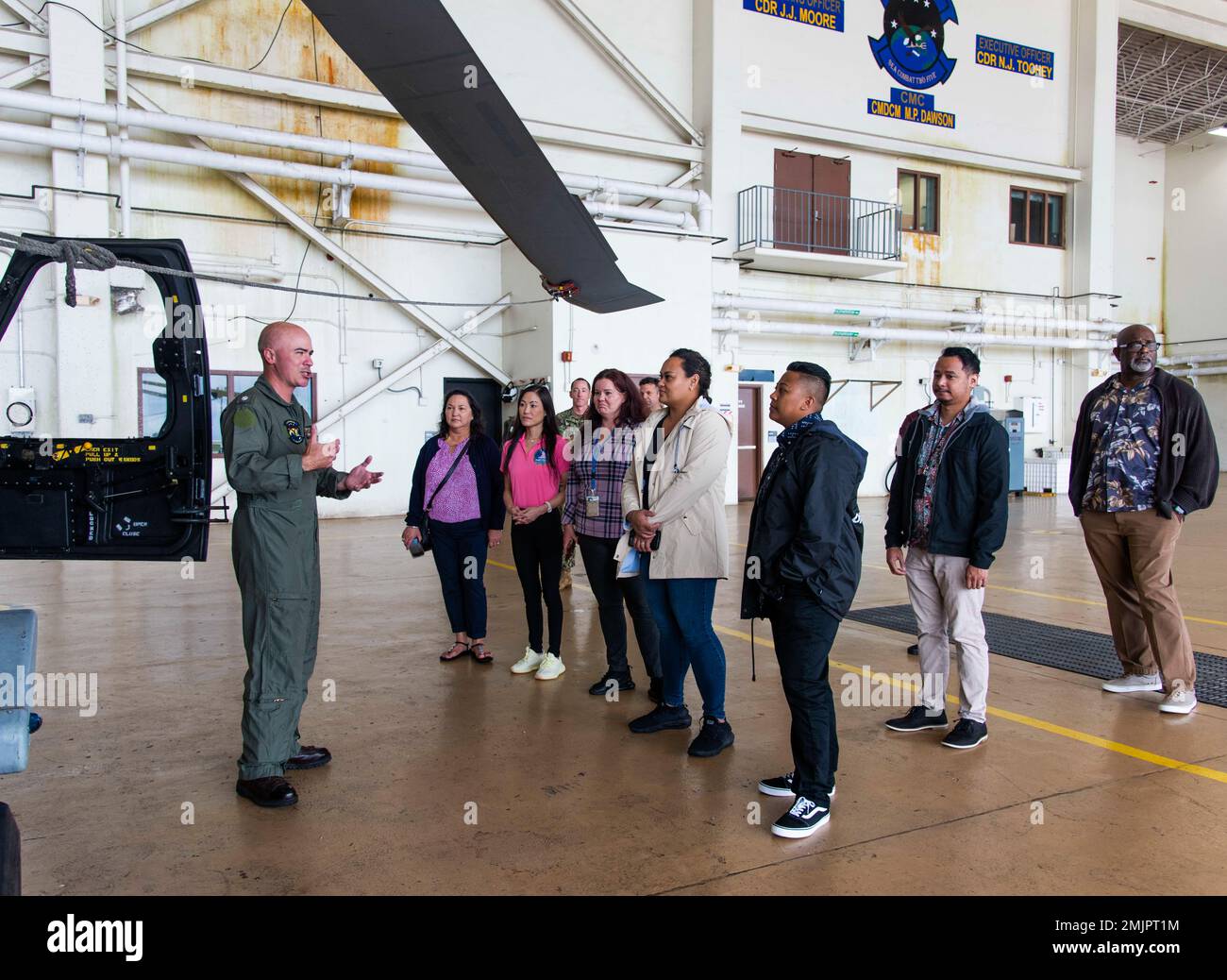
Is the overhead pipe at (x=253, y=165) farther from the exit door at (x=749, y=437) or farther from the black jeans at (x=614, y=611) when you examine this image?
the black jeans at (x=614, y=611)

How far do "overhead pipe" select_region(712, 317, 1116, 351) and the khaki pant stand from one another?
11954 millimetres

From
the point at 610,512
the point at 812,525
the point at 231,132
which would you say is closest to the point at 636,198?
the point at 231,132

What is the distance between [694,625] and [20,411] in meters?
10.7

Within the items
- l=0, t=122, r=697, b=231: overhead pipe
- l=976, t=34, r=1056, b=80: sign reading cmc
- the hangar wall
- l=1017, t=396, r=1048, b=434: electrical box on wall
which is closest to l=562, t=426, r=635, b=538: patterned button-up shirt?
l=0, t=122, r=697, b=231: overhead pipe

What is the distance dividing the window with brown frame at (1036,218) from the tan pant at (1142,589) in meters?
16.8

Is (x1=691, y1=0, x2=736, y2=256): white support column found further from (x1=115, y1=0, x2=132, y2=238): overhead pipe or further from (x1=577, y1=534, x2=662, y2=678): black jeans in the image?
(x1=577, y1=534, x2=662, y2=678): black jeans

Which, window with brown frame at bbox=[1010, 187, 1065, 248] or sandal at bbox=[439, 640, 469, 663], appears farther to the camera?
window with brown frame at bbox=[1010, 187, 1065, 248]

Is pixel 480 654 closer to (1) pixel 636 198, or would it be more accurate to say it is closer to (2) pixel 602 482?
(2) pixel 602 482

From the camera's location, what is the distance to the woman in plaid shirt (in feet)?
14.6

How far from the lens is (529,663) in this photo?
16.4 ft

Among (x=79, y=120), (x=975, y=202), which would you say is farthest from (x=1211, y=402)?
(x=79, y=120)

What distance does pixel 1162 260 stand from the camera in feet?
79.0

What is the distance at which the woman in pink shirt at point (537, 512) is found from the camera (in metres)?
4.89
